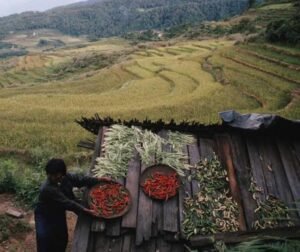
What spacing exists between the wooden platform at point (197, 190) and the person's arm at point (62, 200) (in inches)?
5.8

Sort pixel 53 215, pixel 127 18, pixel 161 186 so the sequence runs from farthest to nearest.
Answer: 1. pixel 127 18
2. pixel 53 215
3. pixel 161 186

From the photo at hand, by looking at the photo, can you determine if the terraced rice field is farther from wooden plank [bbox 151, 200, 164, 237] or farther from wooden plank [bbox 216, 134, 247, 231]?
wooden plank [bbox 151, 200, 164, 237]

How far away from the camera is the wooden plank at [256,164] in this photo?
5.22 m

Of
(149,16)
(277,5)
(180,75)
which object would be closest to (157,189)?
(180,75)

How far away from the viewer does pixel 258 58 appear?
82.8 ft

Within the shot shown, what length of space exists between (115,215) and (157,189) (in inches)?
24.1

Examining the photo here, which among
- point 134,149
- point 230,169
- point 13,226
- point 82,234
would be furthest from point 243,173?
point 13,226

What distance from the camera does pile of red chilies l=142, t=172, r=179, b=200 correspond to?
196 inches

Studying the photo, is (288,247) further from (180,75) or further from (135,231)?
(180,75)

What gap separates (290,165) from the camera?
5562 mm

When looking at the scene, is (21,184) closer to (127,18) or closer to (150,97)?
(150,97)

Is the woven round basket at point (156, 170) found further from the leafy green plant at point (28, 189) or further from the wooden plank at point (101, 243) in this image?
the leafy green plant at point (28, 189)

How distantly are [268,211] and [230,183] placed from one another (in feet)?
1.83

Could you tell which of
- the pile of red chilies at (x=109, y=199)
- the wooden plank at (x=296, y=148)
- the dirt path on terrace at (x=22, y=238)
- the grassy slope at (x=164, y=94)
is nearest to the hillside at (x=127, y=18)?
the grassy slope at (x=164, y=94)
